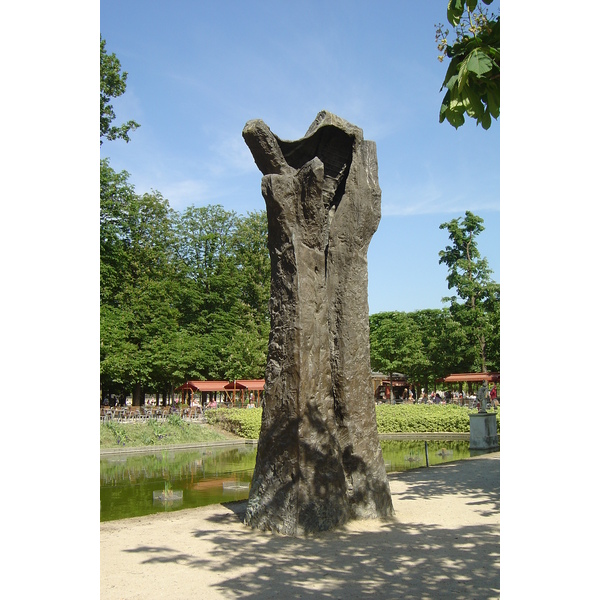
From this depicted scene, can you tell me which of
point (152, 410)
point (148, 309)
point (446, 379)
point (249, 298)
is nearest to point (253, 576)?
point (152, 410)

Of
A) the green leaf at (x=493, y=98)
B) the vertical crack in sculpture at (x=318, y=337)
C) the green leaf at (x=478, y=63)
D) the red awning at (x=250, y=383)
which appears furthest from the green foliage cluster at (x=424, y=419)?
the green leaf at (x=478, y=63)

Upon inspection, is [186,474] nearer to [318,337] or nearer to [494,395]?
[318,337]

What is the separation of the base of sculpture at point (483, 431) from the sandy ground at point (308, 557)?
10.3 m

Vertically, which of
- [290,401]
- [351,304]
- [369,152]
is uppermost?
[369,152]

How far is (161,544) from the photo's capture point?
7898mm

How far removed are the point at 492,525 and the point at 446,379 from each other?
34335 millimetres

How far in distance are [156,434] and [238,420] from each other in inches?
150

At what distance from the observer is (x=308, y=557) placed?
7090mm

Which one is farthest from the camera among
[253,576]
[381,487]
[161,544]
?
[381,487]

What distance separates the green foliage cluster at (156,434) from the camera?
22.2 m

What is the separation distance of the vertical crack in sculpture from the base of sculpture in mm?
11833

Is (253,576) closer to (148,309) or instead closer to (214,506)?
(214,506)

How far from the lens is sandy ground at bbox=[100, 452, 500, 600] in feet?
19.5

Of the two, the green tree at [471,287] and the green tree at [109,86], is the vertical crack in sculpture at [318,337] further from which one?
the green tree at [471,287]
